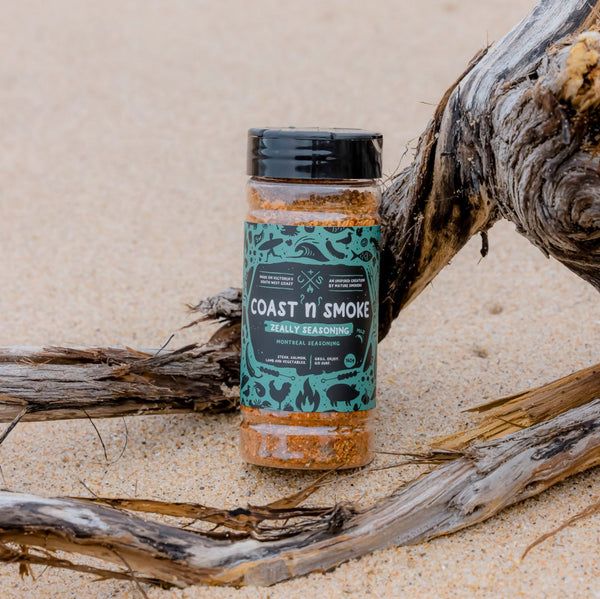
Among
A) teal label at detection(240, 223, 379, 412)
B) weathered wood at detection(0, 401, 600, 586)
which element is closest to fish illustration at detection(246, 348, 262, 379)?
teal label at detection(240, 223, 379, 412)

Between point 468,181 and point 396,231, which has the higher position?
point 468,181

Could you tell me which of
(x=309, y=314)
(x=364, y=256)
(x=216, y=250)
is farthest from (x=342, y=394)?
(x=216, y=250)

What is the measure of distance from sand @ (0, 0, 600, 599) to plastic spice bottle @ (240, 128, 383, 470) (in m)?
0.15

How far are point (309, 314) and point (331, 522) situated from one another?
463 millimetres

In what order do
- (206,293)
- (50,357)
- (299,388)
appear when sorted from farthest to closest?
(206,293) → (50,357) → (299,388)

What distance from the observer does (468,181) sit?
6.61 ft

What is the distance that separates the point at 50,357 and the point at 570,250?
1.26 m

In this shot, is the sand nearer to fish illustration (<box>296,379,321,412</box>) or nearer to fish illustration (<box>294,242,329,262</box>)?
fish illustration (<box>296,379,321,412</box>)

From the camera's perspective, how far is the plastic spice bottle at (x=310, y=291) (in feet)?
6.32

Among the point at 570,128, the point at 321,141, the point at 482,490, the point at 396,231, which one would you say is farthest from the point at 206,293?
the point at 570,128

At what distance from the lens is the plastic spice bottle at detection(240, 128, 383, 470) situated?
1.93 metres

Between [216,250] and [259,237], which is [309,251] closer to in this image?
[259,237]

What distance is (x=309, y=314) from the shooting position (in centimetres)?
194

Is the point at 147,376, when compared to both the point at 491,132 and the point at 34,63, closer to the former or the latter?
the point at 491,132
